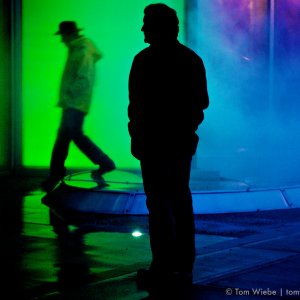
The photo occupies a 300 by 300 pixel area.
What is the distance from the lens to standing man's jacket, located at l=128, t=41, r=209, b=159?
393cm

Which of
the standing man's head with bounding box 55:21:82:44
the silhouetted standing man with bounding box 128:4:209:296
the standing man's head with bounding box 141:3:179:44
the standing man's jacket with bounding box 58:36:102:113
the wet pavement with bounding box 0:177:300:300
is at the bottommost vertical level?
the wet pavement with bounding box 0:177:300:300

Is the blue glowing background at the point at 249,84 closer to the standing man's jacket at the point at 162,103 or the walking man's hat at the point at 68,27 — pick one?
the walking man's hat at the point at 68,27

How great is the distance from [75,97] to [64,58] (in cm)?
225

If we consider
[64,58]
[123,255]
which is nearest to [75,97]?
[64,58]

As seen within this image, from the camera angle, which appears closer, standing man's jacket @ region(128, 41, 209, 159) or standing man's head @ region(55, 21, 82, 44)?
standing man's jacket @ region(128, 41, 209, 159)

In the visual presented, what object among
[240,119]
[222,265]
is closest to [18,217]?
[222,265]

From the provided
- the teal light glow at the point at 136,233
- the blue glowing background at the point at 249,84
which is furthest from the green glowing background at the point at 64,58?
the teal light glow at the point at 136,233

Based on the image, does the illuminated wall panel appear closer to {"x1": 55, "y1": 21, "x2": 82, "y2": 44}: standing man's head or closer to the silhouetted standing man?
{"x1": 55, "y1": 21, "x2": 82, "y2": 44}: standing man's head

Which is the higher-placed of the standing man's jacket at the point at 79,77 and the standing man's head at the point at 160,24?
the standing man's jacket at the point at 79,77

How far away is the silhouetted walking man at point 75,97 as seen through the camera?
24.2 ft

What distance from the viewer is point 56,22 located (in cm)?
945

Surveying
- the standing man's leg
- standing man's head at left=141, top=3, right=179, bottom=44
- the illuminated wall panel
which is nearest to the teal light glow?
the standing man's leg

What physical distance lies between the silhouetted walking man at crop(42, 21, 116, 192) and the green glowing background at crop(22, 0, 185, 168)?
1.93 m

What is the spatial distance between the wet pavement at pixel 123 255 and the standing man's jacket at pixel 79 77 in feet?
4.06
